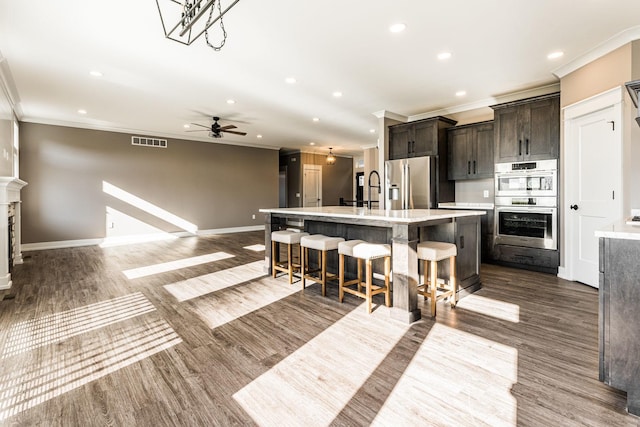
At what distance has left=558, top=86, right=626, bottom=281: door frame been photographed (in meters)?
3.32

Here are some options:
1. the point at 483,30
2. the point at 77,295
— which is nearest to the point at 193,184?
the point at 77,295

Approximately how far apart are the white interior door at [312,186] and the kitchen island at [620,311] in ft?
32.8

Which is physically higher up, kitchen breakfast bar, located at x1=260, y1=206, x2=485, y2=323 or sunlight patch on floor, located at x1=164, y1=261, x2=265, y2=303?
kitchen breakfast bar, located at x1=260, y1=206, x2=485, y2=323

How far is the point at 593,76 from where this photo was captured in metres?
3.66

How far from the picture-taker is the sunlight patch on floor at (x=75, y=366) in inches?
69.5

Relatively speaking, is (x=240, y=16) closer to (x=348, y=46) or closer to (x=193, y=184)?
(x=348, y=46)

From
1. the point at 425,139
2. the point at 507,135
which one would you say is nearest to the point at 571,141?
the point at 507,135

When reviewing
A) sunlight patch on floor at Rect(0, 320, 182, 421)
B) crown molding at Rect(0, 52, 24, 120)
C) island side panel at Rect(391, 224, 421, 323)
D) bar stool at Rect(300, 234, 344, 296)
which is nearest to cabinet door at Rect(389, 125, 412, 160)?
bar stool at Rect(300, 234, 344, 296)

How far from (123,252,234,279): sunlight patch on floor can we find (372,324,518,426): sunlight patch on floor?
3.99m

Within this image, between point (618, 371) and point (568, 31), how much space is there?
10.5ft

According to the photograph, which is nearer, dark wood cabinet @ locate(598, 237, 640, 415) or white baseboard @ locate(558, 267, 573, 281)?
dark wood cabinet @ locate(598, 237, 640, 415)

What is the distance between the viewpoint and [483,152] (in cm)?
534

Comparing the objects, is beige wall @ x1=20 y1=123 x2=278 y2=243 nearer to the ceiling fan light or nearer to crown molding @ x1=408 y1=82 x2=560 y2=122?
the ceiling fan light

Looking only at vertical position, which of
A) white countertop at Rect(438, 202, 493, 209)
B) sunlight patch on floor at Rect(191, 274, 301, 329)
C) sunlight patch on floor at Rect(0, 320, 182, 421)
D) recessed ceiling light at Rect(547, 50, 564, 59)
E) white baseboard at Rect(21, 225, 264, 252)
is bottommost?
sunlight patch on floor at Rect(0, 320, 182, 421)
